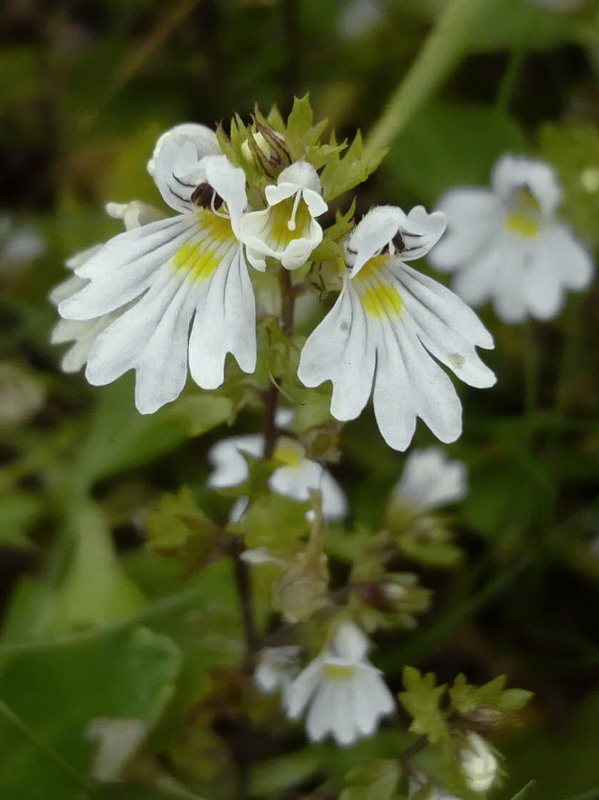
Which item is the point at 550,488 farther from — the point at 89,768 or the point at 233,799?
the point at 89,768

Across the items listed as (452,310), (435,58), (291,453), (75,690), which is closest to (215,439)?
(291,453)

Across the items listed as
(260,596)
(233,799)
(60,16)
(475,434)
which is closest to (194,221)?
(260,596)

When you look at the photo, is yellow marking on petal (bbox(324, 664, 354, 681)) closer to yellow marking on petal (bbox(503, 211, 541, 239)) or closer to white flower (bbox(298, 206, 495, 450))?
white flower (bbox(298, 206, 495, 450))

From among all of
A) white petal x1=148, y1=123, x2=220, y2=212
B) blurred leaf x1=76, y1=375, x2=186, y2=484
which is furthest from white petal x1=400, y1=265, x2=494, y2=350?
blurred leaf x1=76, y1=375, x2=186, y2=484

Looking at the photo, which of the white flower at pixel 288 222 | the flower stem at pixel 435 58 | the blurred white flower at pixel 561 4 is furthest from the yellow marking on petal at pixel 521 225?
the white flower at pixel 288 222

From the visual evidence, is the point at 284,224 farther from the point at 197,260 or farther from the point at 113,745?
the point at 113,745

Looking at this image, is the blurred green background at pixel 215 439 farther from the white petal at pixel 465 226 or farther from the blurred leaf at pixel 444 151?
the white petal at pixel 465 226

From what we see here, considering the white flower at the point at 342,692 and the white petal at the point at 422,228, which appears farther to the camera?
the white flower at the point at 342,692
